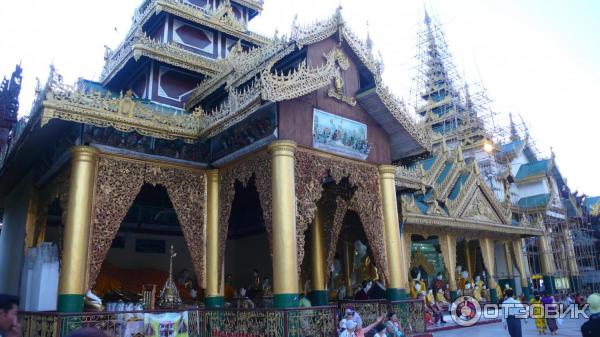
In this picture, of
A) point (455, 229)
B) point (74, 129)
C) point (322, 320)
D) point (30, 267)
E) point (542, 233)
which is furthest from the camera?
point (542, 233)

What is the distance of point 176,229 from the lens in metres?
13.3

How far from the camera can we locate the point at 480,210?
17672mm

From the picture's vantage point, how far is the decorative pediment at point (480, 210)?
1708 centimetres

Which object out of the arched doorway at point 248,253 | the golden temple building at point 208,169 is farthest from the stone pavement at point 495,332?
the arched doorway at point 248,253

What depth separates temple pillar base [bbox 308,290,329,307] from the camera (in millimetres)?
10086

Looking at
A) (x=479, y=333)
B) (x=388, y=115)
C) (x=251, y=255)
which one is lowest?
(x=479, y=333)

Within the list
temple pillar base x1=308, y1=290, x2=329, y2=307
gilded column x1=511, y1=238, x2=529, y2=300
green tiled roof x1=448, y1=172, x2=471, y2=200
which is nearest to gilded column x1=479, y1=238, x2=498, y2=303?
gilded column x1=511, y1=238, x2=529, y2=300

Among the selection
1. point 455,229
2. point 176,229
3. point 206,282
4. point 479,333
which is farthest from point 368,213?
point 455,229

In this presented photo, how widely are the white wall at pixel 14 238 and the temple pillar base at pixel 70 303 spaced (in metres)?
4.39

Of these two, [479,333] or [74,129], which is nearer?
[74,129]

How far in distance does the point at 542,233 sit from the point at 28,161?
19298mm

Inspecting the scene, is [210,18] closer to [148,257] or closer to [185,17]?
[185,17]

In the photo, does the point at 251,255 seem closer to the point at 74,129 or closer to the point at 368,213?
the point at 368,213

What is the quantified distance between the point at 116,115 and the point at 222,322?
3970mm
